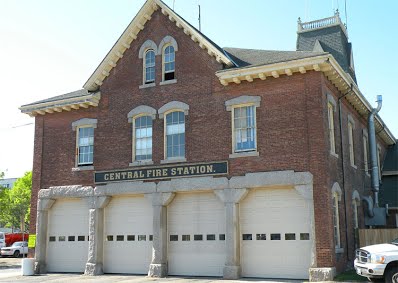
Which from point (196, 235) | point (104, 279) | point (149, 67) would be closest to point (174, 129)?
point (149, 67)

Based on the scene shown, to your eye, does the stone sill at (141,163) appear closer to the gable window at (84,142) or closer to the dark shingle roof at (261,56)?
the gable window at (84,142)

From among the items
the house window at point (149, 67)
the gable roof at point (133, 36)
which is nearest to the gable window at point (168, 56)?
the house window at point (149, 67)

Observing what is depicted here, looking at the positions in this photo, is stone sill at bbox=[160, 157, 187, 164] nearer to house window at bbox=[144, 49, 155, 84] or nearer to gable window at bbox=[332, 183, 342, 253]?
house window at bbox=[144, 49, 155, 84]

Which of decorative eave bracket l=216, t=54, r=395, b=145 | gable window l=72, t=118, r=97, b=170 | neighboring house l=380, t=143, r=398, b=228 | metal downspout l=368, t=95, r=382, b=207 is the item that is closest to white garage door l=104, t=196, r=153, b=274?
gable window l=72, t=118, r=97, b=170

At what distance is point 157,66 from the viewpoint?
73.9ft

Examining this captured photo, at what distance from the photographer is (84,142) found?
2391 cm

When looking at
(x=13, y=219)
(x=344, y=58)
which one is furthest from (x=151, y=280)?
(x=13, y=219)

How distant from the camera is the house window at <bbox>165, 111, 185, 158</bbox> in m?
21.3

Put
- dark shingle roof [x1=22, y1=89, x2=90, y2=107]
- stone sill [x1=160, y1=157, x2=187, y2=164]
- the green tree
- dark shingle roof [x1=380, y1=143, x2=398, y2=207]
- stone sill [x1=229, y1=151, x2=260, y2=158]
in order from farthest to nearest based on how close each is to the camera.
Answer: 1. the green tree
2. dark shingle roof [x1=380, y1=143, x2=398, y2=207]
3. dark shingle roof [x1=22, y1=89, x2=90, y2=107]
4. stone sill [x1=160, y1=157, x2=187, y2=164]
5. stone sill [x1=229, y1=151, x2=260, y2=158]

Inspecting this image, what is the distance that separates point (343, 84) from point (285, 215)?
6332 millimetres

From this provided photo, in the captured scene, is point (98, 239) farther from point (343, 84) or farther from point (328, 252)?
point (343, 84)

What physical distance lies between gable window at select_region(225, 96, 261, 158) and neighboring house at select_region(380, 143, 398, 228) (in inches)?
418

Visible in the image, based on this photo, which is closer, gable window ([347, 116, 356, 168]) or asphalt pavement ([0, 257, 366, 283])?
asphalt pavement ([0, 257, 366, 283])

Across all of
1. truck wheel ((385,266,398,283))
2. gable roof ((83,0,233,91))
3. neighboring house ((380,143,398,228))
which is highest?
gable roof ((83,0,233,91))
